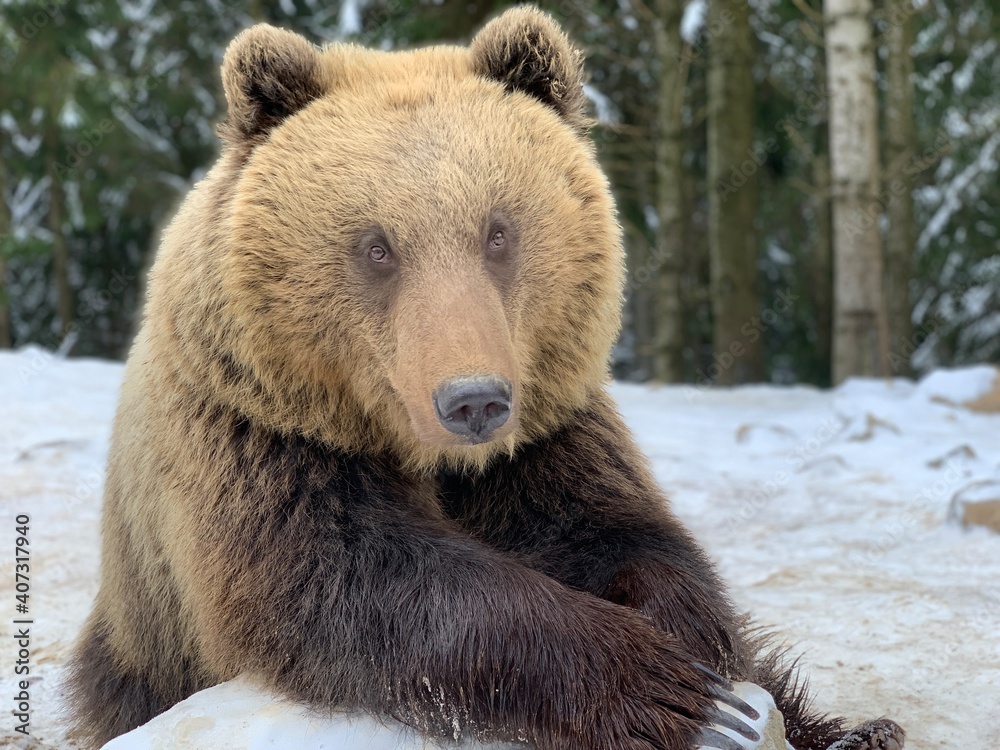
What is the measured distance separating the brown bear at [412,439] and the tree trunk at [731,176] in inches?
353

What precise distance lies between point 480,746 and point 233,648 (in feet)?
2.27

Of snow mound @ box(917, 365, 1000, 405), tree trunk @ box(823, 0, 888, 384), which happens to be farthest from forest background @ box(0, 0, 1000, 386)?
snow mound @ box(917, 365, 1000, 405)

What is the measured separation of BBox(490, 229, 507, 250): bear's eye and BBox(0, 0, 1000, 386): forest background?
24.7 ft

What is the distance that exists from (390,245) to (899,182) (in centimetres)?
1065

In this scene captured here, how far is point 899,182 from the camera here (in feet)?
40.2

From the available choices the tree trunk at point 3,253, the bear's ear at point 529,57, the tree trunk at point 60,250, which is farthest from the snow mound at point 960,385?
the tree trunk at point 60,250

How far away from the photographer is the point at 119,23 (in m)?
15.5

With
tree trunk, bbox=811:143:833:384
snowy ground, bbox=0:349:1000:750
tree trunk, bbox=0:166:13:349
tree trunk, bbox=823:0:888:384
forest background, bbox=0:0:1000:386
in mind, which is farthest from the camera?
tree trunk, bbox=811:143:833:384

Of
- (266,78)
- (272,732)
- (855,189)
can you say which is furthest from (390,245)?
(855,189)

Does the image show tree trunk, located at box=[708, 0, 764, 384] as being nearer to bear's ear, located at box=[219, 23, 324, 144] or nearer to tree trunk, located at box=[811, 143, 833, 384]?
tree trunk, located at box=[811, 143, 833, 384]

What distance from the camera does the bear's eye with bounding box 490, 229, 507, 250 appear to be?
2998 mm

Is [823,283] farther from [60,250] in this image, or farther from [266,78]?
[266,78]

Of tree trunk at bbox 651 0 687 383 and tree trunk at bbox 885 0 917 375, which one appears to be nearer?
tree trunk at bbox 885 0 917 375

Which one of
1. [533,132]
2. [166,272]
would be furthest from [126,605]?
[533,132]
